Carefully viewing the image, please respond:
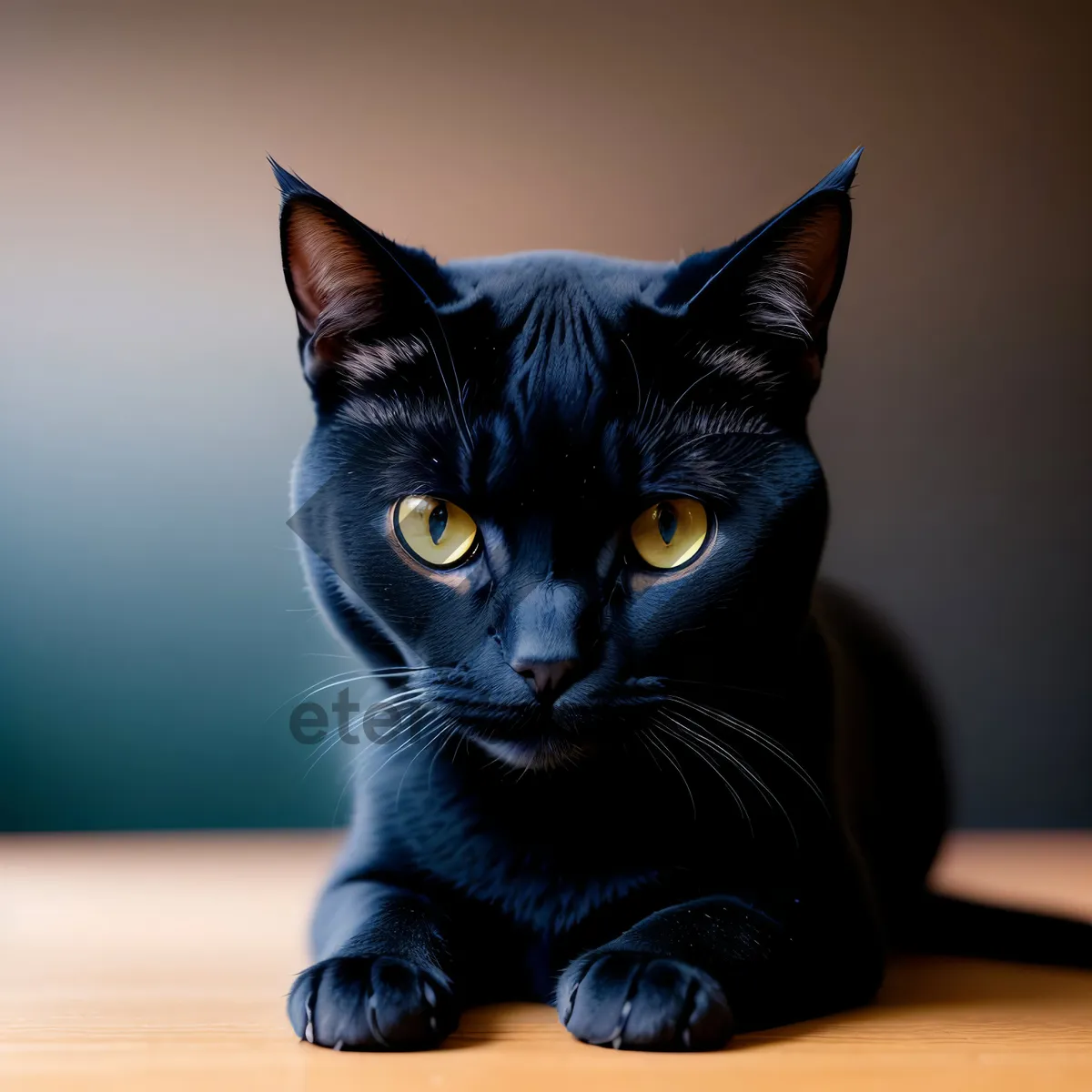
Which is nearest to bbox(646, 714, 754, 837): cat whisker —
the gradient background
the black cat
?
the black cat

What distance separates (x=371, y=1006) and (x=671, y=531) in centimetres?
39

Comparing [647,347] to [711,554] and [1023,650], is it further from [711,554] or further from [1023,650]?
[1023,650]

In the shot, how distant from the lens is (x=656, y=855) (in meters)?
0.87

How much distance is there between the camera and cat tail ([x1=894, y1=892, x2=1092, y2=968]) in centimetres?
96

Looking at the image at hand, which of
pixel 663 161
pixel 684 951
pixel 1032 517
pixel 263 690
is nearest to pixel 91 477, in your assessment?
pixel 263 690

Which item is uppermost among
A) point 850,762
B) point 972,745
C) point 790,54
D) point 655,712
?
point 790,54

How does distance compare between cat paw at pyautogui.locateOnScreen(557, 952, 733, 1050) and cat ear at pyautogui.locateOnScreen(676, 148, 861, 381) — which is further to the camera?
cat ear at pyautogui.locateOnScreen(676, 148, 861, 381)

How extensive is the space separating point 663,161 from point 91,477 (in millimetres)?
1019

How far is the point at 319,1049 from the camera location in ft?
2.33

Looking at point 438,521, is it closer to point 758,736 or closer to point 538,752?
point 538,752

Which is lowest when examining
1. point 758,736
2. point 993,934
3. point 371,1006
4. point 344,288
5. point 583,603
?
point 993,934

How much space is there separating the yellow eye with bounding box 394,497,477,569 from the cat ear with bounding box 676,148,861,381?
0.77ft

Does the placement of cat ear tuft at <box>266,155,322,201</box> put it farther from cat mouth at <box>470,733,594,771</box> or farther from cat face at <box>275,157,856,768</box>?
cat mouth at <box>470,733,594,771</box>

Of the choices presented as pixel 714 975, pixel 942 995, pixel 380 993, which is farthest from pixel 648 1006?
pixel 942 995
